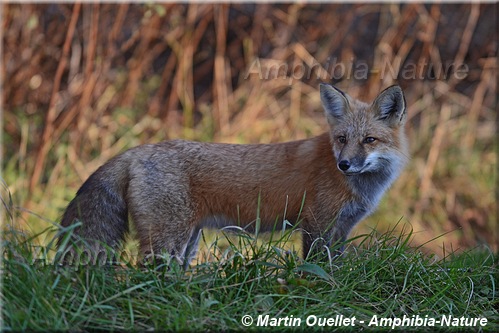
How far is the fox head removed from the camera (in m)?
4.67

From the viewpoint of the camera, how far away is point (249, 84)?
31.6 ft

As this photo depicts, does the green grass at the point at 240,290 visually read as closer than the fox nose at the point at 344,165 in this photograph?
Yes

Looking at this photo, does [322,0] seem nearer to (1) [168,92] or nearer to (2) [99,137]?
(1) [168,92]

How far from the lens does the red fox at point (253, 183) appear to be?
15.1 ft

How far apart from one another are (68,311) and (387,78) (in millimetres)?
7560

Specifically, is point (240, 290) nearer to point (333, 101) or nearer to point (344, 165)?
point (344, 165)

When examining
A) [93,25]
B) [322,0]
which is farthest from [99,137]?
[322,0]

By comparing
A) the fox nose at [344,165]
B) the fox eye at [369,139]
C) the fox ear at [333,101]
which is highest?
the fox ear at [333,101]

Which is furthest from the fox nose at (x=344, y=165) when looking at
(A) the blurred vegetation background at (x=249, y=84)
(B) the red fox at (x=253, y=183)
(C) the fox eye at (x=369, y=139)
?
(A) the blurred vegetation background at (x=249, y=84)

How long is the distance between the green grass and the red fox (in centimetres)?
43

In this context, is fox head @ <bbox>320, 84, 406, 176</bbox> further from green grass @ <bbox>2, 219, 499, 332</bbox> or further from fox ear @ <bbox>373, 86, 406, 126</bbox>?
green grass @ <bbox>2, 219, 499, 332</bbox>

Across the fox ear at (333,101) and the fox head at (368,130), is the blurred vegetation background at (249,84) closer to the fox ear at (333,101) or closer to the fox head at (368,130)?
the fox ear at (333,101)

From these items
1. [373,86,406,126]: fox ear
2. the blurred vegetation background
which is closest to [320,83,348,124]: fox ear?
[373,86,406,126]: fox ear

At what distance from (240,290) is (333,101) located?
1923 millimetres
